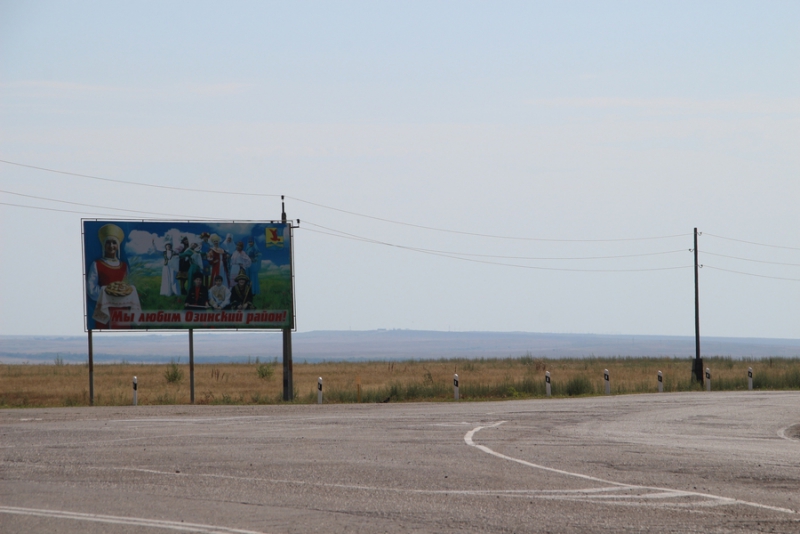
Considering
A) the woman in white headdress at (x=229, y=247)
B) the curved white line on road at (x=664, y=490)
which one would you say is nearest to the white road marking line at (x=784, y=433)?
the curved white line on road at (x=664, y=490)

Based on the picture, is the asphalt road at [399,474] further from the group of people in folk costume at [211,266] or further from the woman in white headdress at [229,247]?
the woman in white headdress at [229,247]

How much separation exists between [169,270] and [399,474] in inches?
845

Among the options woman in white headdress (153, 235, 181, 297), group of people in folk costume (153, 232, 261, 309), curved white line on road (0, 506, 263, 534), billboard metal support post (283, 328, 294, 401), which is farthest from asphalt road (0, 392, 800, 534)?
group of people in folk costume (153, 232, 261, 309)

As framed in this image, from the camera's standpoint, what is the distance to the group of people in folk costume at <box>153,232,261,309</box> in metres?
30.4

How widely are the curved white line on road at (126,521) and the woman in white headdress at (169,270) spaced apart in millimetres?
22123

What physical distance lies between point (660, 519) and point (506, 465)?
12.2ft

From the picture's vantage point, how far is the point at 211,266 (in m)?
30.7

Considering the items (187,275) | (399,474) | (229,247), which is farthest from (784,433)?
(187,275)

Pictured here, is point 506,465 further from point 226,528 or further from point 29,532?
point 29,532

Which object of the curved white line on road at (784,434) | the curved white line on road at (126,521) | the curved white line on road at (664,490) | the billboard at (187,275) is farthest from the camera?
the billboard at (187,275)

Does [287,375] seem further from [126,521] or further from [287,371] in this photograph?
[126,521]

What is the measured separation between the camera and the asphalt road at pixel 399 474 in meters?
8.07

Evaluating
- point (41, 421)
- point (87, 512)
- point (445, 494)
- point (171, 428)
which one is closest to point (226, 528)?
point (87, 512)

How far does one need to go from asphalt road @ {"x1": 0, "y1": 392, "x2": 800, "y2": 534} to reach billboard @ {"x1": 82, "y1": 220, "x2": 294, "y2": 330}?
1073cm
